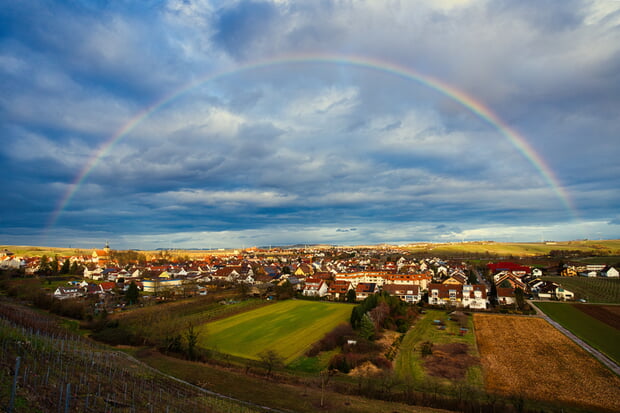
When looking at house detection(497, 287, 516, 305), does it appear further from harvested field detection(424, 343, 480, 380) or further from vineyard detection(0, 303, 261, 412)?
vineyard detection(0, 303, 261, 412)

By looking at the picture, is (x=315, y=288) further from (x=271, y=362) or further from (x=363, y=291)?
(x=271, y=362)

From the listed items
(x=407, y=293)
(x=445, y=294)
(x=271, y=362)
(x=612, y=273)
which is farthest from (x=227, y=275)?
(x=612, y=273)

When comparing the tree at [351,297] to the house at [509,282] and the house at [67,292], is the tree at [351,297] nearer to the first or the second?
the house at [509,282]

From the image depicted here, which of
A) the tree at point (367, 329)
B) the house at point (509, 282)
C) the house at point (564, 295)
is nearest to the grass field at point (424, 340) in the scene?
the tree at point (367, 329)

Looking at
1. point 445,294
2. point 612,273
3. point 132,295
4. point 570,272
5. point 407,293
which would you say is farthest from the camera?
point 570,272

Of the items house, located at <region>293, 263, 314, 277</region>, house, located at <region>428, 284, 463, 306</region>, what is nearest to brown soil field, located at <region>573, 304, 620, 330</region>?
house, located at <region>428, 284, 463, 306</region>

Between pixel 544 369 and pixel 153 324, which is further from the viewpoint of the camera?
pixel 153 324
